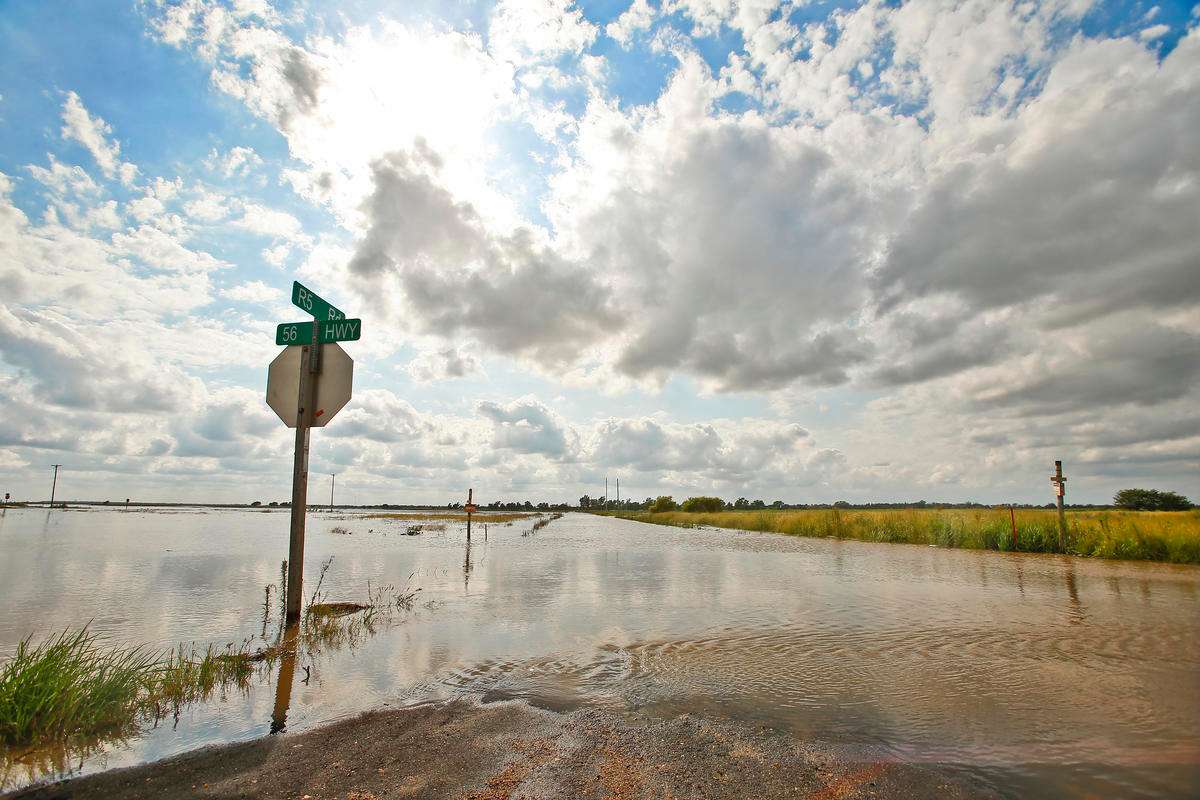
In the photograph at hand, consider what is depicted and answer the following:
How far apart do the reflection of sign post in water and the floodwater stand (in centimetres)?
247

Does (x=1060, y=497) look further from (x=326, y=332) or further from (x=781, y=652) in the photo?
(x=326, y=332)

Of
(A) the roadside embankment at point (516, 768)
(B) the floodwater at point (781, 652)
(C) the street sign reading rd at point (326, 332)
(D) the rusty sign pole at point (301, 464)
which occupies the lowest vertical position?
(B) the floodwater at point (781, 652)

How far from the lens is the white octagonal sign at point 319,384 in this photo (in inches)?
324

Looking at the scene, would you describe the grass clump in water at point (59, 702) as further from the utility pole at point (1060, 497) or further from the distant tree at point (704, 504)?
the distant tree at point (704, 504)

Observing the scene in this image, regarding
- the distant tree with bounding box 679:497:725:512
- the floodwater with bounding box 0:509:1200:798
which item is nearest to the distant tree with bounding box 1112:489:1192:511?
the distant tree with bounding box 679:497:725:512

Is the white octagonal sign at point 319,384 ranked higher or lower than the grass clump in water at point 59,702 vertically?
higher

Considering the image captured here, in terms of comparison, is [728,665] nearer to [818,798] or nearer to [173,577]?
[818,798]

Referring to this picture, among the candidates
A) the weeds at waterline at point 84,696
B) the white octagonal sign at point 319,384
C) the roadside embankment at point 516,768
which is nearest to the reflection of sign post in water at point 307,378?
the white octagonal sign at point 319,384

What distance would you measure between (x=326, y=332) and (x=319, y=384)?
75 cm

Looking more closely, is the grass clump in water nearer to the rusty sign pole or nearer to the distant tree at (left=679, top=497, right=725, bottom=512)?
the rusty sign pole

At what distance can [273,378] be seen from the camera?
8383mm

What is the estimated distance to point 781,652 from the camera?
704 cm

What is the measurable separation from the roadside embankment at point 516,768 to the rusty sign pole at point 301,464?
396 cm

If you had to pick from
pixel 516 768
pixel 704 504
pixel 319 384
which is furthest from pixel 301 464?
pixel 704 504
